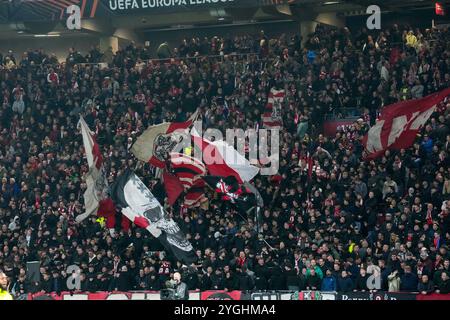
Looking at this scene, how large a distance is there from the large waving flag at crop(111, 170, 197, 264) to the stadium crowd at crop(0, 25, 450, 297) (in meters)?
0.30

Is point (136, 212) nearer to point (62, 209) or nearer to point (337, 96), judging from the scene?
point (62, 209)

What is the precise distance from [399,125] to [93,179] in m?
7.97

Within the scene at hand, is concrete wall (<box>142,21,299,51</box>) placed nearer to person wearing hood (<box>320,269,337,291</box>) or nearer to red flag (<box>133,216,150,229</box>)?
red flag (<box>133,216,150,229</box>)

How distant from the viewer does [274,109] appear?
29656 mm

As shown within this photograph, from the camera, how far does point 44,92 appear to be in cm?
3431

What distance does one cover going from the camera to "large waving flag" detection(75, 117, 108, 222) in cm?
2773

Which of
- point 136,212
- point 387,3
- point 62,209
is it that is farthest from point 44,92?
point 387,3

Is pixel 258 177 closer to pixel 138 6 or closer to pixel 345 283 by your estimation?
pixel 345 283

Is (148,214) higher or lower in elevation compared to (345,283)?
higher

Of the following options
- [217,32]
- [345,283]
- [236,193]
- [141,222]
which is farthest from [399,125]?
[217,32]
